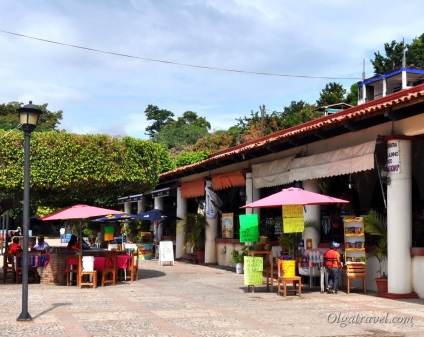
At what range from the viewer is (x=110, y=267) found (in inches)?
595

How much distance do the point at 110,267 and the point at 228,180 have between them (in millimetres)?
6191

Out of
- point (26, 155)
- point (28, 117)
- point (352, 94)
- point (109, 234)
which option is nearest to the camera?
point (26, 155)

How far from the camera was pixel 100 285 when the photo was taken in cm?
1503

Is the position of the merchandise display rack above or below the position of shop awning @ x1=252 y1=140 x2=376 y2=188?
below

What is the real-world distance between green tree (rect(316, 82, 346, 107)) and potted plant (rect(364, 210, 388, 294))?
29415 millimetres

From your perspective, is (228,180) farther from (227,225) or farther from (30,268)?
(30,268)

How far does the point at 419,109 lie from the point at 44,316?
7.87 meters

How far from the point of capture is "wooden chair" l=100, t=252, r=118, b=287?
1475 centimetres

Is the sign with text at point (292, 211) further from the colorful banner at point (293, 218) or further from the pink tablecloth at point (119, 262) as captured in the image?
the pink tablecloth at point (119, 262)

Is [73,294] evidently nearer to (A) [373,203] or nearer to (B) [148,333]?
(B) [148,333]

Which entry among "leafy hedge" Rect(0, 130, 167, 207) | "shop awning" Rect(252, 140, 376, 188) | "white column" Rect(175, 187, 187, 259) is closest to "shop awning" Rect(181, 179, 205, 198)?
"white column" Rect(175, 187, 187, 259)

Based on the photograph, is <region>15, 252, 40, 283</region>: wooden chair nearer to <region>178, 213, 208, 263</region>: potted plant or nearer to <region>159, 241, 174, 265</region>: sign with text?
<region>159, 241, 174, 265</region>: sign with text

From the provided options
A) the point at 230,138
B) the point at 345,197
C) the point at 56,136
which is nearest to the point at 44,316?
the point at 56,136

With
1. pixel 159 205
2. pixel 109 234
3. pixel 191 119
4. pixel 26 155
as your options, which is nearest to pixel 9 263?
pixel 26 155
